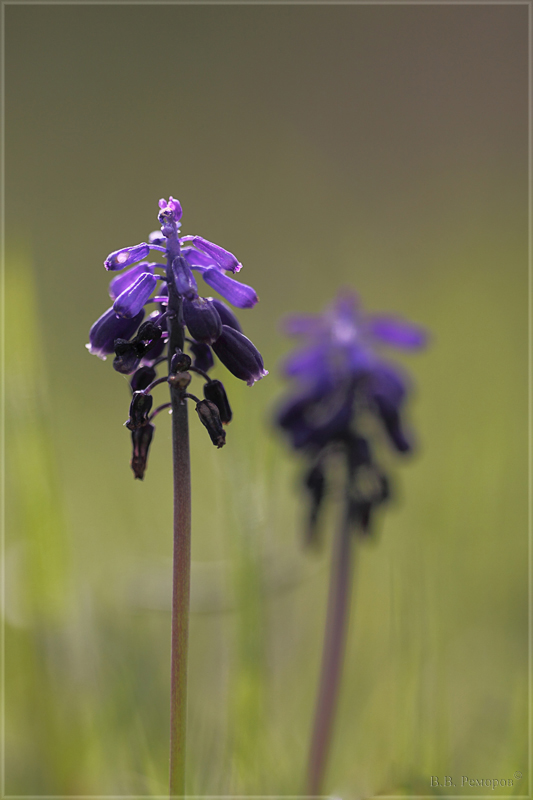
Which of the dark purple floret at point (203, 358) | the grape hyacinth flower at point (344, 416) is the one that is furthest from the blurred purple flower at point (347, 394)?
the dark purple floret at point (203, 358)

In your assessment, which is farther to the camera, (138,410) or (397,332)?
(397,332)

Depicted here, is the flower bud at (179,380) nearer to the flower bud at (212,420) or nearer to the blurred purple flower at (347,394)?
the flower bud at (212,420)

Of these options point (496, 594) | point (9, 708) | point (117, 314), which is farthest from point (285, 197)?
point (117, 314)

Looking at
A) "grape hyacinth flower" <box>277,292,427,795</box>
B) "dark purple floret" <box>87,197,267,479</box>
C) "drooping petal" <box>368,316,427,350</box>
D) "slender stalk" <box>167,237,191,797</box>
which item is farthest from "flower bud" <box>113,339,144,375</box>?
"drooping petal" <box>368,316,427,350</box>

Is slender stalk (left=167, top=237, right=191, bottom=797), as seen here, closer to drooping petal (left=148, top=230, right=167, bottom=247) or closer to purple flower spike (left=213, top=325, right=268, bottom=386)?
purple flower spike (left=213, top=325, right=268, bottom=386)

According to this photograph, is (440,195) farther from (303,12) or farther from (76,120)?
(76,120)

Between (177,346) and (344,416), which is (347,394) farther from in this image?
(177,346)

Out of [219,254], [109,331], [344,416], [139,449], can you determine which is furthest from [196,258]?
[344,416]
